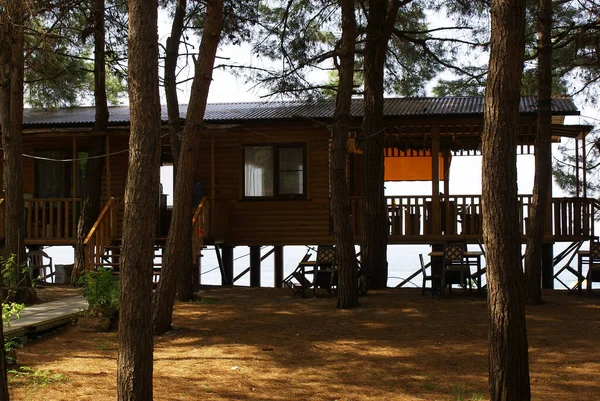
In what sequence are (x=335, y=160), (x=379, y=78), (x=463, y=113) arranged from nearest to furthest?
(x=335, y=160) → (x=379, y=78) → (x=463, y=113)

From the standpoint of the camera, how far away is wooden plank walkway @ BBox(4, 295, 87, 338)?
1013 centimetres

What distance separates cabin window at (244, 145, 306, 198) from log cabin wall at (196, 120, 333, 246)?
0.15m

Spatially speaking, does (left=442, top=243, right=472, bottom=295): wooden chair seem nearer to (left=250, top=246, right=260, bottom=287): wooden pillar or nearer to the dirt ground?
the dirt ground

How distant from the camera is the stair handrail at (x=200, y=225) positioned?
53.1 ft

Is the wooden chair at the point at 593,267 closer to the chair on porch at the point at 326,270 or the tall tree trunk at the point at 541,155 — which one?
the tall tree trunk at the point at 541,155

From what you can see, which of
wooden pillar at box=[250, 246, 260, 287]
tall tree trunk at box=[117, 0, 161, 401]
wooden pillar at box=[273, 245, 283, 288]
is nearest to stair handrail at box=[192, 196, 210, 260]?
wooden pillar at box=[250, 246, 260, 287]

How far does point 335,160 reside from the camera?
498 inches

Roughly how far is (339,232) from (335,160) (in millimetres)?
1127

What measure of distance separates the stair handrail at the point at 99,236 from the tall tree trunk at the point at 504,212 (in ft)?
36.7

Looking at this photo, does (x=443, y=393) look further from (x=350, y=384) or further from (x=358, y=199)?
(x=358, y=199)

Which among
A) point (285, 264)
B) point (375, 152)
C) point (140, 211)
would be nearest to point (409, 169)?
point (375, 152)

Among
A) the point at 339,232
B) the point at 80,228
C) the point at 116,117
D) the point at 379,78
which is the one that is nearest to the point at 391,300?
the point at 339,232

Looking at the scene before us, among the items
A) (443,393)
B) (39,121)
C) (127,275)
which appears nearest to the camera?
(127,275)

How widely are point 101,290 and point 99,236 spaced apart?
19.2ft
